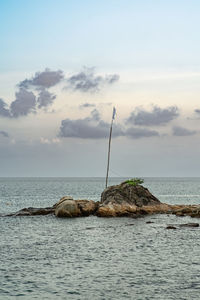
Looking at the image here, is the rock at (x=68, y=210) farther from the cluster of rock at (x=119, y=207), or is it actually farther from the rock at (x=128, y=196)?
the rock at (x=128, y=196)

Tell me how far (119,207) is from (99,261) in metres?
26.2

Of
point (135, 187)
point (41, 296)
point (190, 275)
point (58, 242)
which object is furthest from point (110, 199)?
point (41, 296)

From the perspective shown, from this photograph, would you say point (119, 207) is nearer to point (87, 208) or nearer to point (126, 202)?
point (126, 202)

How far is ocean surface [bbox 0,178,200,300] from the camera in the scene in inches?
813

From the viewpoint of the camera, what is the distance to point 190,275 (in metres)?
23.5

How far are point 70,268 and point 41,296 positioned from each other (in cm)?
574

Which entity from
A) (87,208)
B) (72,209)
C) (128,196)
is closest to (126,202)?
(128,196)

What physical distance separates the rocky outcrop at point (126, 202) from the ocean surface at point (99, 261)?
7019mm

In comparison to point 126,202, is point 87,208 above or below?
below

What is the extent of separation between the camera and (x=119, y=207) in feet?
175

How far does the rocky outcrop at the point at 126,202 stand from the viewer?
52.8 meters

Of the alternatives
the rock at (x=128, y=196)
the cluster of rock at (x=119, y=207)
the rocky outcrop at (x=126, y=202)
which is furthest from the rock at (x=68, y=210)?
the rock at (x=128, y=196)

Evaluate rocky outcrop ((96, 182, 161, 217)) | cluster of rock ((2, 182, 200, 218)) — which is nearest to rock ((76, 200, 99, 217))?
cluster of rock ((2, 182, 200, 218))

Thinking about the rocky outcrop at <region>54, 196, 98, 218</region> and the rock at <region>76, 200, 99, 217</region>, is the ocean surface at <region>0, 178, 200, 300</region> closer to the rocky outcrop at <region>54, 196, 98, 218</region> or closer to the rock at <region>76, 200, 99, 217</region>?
the rocky outcrop at <region>54, 196, 98, 218</region>
